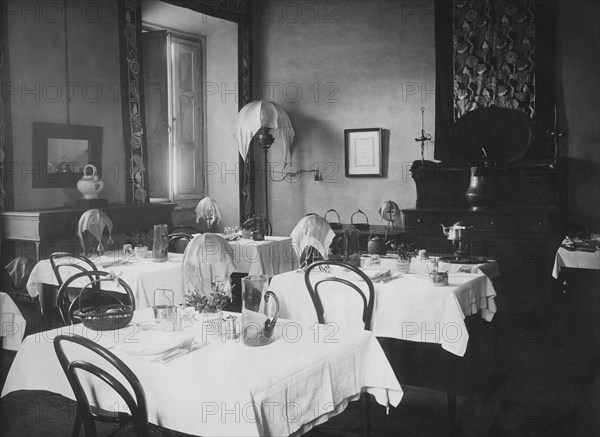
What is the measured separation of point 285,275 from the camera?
3957 millimetres

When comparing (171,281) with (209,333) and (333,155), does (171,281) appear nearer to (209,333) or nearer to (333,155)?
(209,333)

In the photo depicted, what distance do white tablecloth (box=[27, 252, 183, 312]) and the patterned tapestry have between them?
386 cm

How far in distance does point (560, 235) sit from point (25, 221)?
4909 millimetres

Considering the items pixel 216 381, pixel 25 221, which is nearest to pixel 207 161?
pixel 25 221

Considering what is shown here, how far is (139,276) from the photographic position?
164 inches

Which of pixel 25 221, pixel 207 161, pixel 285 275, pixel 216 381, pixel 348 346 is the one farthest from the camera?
pixel 207 161

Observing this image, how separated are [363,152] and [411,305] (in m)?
4.41

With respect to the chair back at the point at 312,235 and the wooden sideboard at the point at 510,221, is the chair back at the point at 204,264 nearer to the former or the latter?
the chair back at the point at 312,235

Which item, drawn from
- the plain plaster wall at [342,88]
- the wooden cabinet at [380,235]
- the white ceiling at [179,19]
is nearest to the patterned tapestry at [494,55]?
the plain plaster wall at [342,88]

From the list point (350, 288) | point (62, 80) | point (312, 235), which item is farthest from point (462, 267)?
point (62, 80)

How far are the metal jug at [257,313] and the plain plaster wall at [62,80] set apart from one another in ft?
13.5

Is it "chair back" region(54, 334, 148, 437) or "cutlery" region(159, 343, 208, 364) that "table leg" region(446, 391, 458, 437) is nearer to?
"cutlery" region(159, 343, 208, 364)

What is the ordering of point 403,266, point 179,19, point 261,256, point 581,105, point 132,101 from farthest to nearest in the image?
point 179,19 → point 132,101 → point 581,105 → point 261,256 → point 403,266

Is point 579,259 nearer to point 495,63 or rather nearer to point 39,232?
point 495,63
